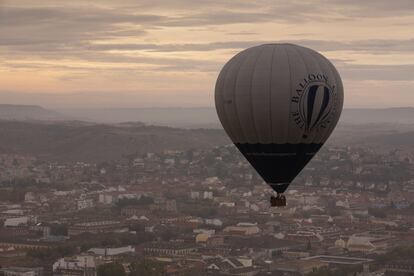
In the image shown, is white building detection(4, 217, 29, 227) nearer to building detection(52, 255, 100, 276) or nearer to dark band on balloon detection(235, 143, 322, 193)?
building detection(52, 255, 100, 276)

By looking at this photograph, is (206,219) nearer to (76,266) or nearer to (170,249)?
(170,249)

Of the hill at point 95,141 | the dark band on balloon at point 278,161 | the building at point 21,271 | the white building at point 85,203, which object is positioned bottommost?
the building at point 21,271

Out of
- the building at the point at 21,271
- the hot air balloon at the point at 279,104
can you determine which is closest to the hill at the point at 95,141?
the building at the point at 21,271

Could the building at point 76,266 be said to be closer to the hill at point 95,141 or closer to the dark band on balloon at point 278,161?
the dark band on balloon at point 278,161

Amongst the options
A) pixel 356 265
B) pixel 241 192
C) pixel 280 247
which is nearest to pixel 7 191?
pixel 241 192

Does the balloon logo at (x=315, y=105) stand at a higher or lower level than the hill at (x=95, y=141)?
lower

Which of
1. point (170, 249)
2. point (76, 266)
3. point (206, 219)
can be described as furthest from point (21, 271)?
point (206, 219)

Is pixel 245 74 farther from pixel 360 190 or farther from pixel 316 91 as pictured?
pixel 360 190

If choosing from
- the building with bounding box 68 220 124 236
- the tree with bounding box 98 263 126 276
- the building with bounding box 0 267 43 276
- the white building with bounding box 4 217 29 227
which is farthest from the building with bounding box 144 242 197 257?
the white building with bounding box 4 217 29 227
